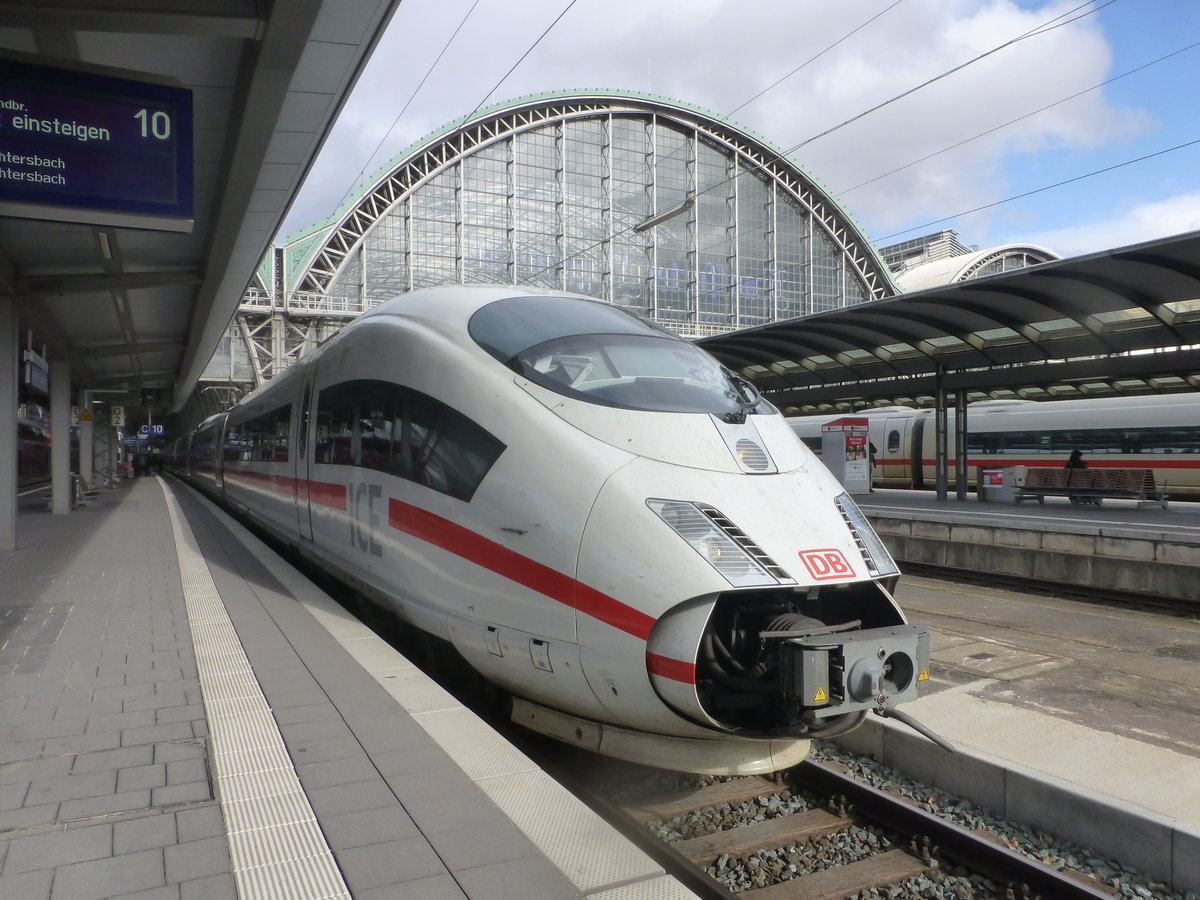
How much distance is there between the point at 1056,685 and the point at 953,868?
3221mm

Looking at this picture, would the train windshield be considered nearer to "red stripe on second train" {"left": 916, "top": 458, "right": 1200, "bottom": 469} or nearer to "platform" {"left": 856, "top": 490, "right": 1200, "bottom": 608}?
"platform" {"left": 856, "top": 490, "right": 1200, "bottom": 608}

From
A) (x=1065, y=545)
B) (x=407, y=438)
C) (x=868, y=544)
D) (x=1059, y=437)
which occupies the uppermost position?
(x=1059, y=437)

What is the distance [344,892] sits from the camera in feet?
8.39

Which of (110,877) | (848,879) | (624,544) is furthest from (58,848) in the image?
(848,879)

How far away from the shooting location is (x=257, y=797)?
325 centimetres

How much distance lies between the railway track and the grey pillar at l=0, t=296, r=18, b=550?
1091 cm

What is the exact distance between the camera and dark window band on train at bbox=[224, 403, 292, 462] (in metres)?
9.95

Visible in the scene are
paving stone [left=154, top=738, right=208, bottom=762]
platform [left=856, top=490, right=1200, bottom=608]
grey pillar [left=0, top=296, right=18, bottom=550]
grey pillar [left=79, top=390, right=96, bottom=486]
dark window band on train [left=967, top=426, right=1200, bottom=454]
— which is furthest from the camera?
grey pillar [left=79, top=390, right=96, bottom=486]

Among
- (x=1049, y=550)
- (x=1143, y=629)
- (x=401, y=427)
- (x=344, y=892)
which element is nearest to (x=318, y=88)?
(x=401, y=427)

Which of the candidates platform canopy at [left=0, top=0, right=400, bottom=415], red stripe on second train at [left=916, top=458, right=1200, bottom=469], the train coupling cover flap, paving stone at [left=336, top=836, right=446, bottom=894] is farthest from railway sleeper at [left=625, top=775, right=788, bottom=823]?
red stripe on second train at [left=916, top=458, right=1200, bottom=469]

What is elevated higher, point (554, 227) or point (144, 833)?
point (554, 227)

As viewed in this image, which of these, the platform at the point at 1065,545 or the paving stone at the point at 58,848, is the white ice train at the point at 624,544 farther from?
the platform at the point at 1065,545

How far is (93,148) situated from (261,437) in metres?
6.58

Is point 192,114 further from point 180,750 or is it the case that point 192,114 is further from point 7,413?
point 7,413
